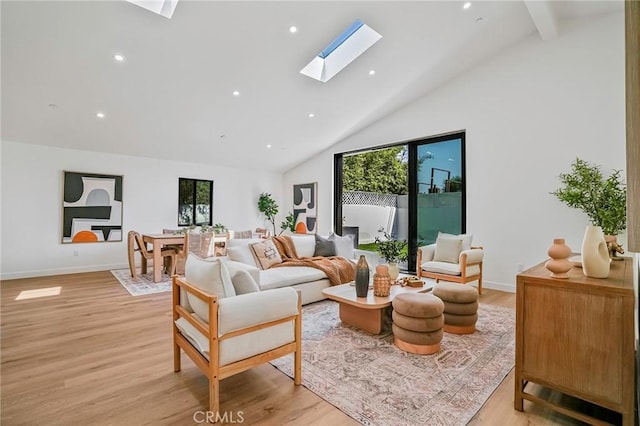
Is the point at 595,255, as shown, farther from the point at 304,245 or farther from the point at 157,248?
the point at 157,248

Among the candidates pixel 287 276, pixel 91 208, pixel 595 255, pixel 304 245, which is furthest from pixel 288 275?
pixel 91 208

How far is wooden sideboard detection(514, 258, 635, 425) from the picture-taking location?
4.94 feet

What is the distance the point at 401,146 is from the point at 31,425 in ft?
19.8

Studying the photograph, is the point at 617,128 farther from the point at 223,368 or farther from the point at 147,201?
the point at 147,201

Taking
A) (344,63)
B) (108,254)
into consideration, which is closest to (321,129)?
(344,63)

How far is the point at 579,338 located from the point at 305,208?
21.8 ft

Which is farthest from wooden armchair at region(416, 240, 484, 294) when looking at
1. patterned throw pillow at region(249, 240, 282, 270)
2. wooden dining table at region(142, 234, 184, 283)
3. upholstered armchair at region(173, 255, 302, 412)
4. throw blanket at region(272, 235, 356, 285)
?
wooden dining table at region(142, 234, 184, 283)

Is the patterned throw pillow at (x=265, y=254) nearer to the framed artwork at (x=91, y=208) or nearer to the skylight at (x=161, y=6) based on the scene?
the skylight at (x=161, y=6)

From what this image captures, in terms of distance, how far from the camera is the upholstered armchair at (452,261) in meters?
4.15

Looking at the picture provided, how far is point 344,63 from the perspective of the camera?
4480 millimetres

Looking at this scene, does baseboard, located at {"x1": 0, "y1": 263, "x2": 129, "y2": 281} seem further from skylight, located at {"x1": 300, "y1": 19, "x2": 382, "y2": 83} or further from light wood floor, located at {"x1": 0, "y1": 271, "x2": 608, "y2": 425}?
skylight, located at {"x1": 300, "y1": 19, "x2": 382, "y2": 83}

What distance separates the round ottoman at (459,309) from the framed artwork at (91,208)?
20.5ft

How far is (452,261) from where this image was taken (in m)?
4.50

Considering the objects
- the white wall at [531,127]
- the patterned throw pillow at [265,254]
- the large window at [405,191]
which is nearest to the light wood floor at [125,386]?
the patterned throw pillow at [265,254]
